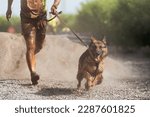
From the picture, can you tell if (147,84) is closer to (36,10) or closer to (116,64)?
(116,64)

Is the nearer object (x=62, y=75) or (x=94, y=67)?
(x=94, y=67)

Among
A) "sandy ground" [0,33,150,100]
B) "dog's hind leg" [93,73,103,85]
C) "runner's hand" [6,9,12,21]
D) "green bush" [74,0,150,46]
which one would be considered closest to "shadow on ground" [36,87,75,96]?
"sandy ground" [0,33,150,100]

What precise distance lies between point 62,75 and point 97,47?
343 mm

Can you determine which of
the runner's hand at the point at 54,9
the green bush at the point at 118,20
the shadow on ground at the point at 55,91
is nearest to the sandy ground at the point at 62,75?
the shadow on ground at the point at 55,91

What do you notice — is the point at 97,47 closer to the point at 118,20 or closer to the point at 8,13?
the point at 118,20

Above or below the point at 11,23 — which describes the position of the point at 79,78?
below

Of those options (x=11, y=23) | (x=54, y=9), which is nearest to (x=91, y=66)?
(x=54, y=9)

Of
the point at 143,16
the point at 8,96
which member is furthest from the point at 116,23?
the point at 8,96

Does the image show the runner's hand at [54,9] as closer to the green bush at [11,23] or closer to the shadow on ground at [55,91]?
the green bush at [11,23]

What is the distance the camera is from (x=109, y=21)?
33.8 ft

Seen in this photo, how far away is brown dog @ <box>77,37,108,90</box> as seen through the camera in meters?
10.2

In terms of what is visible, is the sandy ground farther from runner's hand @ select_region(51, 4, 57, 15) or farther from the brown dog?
runner's hand @ select_region(51, 4, 57, 15)

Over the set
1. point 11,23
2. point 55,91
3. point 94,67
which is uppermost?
point 11,23

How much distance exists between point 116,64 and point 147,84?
241 mm
